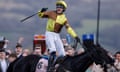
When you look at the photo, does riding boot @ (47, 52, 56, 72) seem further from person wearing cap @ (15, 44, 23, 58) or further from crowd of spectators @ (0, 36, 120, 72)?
person wearing cap @ (15, 44, 23, 58)

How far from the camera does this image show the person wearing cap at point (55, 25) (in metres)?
14.7

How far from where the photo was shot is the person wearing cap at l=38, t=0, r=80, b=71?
48.3ft

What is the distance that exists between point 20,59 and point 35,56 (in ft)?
2.32

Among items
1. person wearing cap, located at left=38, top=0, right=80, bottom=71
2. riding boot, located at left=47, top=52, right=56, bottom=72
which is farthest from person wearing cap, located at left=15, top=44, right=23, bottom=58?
riding boot, located at left=47, top=52, right=56, bottom=72

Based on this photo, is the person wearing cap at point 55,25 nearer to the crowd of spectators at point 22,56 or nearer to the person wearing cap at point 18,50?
the crowd of spectators at point 22,56

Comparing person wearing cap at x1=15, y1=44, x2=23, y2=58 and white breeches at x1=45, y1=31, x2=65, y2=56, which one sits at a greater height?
white breeches at x1=45, y1=31, x2=65, y2=56

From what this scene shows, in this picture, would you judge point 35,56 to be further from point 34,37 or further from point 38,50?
point 34,37

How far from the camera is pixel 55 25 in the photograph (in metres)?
14.7

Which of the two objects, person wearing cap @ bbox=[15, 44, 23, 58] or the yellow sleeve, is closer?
the yellow sleeve

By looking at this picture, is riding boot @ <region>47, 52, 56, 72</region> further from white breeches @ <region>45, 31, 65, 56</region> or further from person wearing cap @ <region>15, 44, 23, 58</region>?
person wearing cap @ <region>15, 44, 23, 58</region>

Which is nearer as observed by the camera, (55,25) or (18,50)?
(55,25)

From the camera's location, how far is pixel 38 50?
16.7 meters

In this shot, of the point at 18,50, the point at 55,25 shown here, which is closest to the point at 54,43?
the point at 55,25

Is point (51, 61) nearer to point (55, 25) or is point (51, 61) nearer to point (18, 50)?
point (55, 25)
